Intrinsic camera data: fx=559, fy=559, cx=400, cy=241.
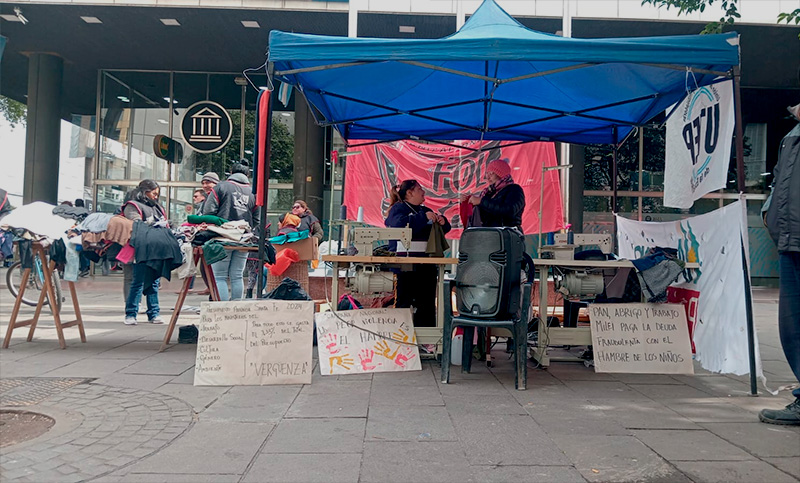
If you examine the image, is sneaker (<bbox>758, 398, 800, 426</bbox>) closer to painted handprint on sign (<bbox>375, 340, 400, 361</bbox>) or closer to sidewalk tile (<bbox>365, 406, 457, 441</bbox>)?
sidewalk tile (<bbox>365, 406, 457, 441</bbox>)

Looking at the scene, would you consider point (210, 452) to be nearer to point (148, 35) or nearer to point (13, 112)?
point (148, 35)

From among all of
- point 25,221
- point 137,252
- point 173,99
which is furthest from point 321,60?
point 173,99

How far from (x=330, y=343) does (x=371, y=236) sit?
963 millimetres

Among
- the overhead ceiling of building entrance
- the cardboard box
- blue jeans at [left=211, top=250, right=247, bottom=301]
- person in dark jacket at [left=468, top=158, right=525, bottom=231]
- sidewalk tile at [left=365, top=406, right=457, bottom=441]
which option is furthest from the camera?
the overhead ceiling of building entrance

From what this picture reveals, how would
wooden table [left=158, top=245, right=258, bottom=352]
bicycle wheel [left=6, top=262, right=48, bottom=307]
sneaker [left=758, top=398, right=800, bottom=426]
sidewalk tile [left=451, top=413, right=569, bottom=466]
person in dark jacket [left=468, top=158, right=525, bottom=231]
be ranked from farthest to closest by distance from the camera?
bicycle wheel [left=6, top=262, right=48, bottom=307]
person in dark jacket [left=468, top=158, right=525, bottom=231]
wooden table [left=158, top=245, right=258, bottom=352]
sneaker [left=758, top=398, right=800, bottom=426]
sidewalk tile [left=451, top=413, right=569, bottom=466]

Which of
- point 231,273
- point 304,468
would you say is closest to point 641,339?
point 304,468

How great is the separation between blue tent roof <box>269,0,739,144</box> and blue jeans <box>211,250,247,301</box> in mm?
1852

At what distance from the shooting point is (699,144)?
492 cm

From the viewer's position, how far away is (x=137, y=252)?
5.23m

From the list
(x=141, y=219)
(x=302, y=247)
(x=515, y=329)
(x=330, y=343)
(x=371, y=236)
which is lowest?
(x=330, y=343)

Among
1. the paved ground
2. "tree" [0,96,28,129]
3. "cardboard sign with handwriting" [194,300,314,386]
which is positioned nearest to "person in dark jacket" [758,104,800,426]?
the paved ground

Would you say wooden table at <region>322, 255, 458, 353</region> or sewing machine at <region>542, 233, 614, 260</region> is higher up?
sewing machine at <region>542, 233, 614, 260</region>

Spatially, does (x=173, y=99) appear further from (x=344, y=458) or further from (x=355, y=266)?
(x=344, y=458)

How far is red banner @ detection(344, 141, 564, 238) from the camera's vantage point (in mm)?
8570
